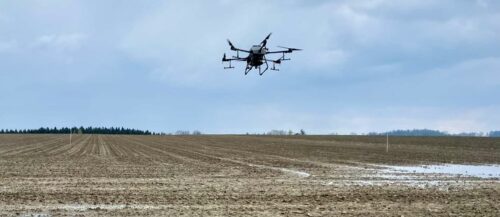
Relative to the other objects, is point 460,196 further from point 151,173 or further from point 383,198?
point 151,173

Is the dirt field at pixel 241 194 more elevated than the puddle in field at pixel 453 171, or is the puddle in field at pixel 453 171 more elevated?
the puddle in field at pixel 453 171

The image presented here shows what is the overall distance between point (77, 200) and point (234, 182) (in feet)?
22.5

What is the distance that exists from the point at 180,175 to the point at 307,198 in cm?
934

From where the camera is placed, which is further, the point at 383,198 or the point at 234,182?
the point at 234,182

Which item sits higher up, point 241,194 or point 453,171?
point 453,171

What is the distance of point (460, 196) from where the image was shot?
18.0 metres

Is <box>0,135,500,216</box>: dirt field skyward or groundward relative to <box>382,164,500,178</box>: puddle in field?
groundward

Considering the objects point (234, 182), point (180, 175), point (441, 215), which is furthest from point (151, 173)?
point (441, 215)

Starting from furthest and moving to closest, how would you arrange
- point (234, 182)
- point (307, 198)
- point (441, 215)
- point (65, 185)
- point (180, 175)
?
point (180, 175) → point (234, 182) → point (65, 185) → point (307, 198) → point (441, 215)

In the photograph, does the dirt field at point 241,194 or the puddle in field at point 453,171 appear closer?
the dirt field at point 241,194

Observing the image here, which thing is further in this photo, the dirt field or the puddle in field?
the puddle in field

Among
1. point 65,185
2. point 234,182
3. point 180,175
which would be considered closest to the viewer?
point 65,185

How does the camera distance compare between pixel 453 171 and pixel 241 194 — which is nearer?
pixel 241 194

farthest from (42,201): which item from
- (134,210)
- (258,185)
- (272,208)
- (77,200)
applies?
(258,185)
